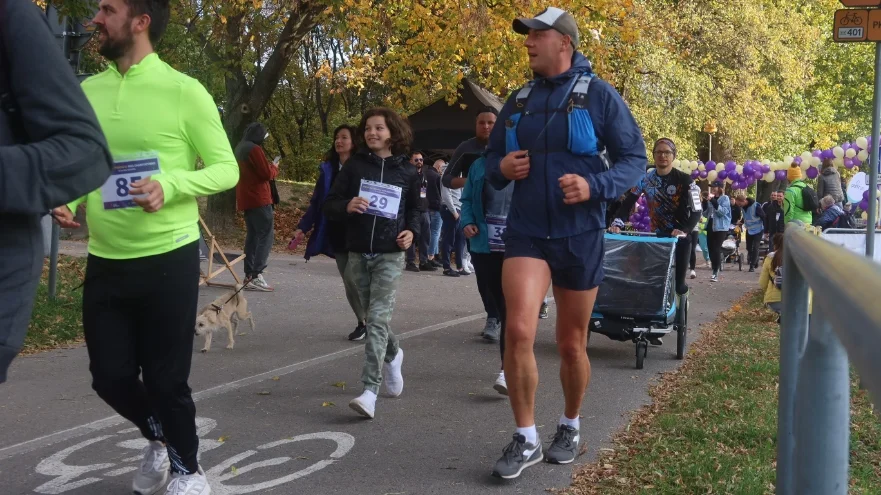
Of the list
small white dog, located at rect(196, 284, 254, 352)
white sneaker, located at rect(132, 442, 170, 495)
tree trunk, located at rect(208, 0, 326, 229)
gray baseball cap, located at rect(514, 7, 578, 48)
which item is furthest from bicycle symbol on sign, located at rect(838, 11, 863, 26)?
tree trunk, located at rect(208, 0, 326, 229)

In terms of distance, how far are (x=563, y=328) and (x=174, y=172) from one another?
6.81ft

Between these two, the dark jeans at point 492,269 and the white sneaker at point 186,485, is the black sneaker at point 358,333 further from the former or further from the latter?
the white sneaker at point 186,485

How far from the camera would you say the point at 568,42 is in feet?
17.1

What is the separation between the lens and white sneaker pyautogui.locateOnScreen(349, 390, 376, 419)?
6133 millimetres

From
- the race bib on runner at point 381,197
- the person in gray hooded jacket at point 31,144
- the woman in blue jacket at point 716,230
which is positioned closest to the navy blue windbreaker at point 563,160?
the race bib on runner at point 381,197

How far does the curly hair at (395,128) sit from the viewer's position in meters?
6.79

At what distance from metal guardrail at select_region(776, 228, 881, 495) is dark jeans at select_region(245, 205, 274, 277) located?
440 inches

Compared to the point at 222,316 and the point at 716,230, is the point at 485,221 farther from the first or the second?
the point at 716,230

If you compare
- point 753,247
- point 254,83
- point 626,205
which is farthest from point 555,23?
point 753,247

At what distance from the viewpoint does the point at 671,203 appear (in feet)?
31.9

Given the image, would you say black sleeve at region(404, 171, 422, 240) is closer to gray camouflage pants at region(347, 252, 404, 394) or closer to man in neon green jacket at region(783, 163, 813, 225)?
gray camouflage pants at region(347, 252, 404, 394)

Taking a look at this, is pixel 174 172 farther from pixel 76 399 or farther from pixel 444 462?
pixel 76 399

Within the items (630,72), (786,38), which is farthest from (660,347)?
(786,38)

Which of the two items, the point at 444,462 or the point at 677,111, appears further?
the point at 677,111
